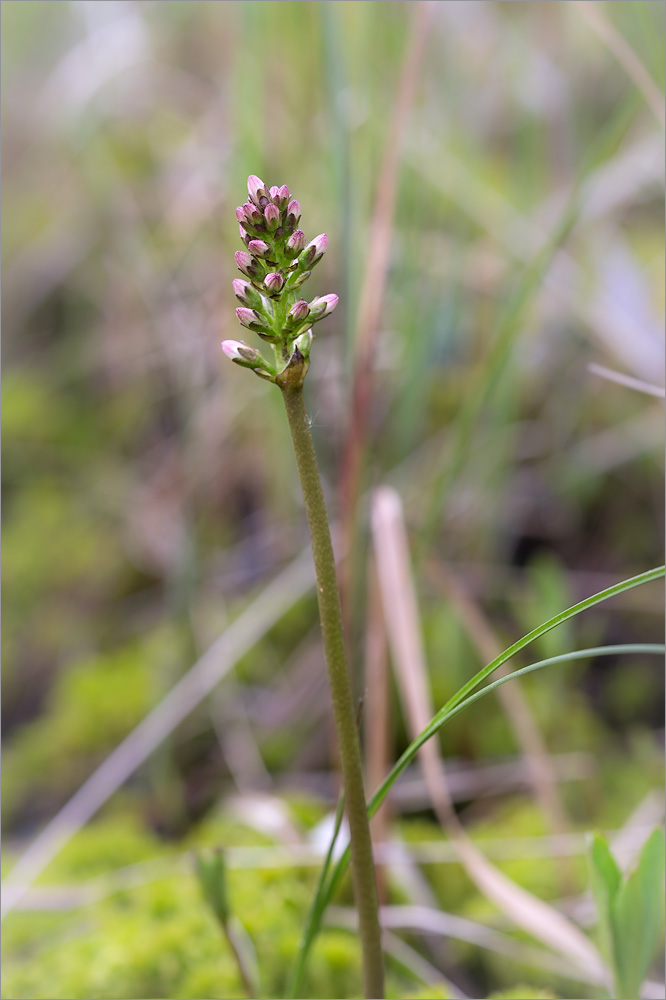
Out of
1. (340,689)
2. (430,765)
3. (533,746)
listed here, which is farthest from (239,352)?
(533,746)

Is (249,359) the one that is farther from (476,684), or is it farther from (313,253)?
(476,684)

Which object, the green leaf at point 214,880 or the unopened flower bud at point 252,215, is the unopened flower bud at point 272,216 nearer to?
the unopened flower bud at point 252,215

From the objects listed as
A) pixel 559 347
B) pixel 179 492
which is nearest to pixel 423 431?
pixel 559 347

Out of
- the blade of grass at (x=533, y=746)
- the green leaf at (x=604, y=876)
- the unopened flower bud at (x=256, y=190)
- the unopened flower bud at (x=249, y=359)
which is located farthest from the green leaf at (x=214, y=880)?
the blade of grass at (x=533, y=746)

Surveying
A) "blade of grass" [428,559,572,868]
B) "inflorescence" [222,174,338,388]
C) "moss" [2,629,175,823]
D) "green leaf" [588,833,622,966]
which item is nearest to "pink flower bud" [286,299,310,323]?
"inflorescence" [222,174,338,388]

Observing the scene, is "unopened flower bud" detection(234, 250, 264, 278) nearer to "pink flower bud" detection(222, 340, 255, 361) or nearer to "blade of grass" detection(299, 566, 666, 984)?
"pink flower bud" detection(222, 340, 255, 361)

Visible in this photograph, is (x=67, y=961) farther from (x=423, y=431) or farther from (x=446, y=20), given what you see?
(x=446, y=20)
